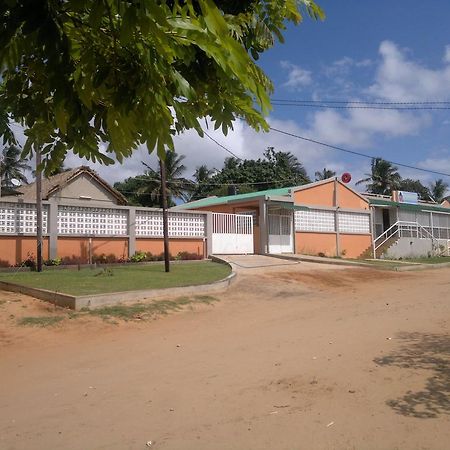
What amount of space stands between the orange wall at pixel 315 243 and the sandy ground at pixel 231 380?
1591 cm

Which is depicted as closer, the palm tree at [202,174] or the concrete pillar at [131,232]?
the concrete pillar at [131,232]

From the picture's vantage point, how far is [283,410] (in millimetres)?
4453

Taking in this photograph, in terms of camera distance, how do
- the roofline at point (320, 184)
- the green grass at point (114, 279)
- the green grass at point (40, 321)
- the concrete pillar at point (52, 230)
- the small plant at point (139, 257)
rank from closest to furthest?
the green grass at point (40, 321), the green grass at point (114, 279), the concrete pillar at point (52, 230), the small plant at point (139, 257), the roofline at point (320, 184)

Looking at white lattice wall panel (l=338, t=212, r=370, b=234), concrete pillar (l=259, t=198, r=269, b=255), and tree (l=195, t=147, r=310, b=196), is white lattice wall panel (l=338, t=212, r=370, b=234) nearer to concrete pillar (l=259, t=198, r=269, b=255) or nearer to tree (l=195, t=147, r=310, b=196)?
concrete pillar (l=259, t=198, r=269, b=255)

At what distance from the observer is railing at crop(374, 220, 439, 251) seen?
31.0 m

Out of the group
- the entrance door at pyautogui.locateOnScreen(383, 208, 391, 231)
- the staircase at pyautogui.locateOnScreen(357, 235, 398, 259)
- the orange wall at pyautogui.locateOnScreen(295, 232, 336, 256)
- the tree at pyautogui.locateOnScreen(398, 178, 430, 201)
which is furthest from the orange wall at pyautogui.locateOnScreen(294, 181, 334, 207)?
the tree at pyautogui.locateOnScreen(398, 178, 430, 201)

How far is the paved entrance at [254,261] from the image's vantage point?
64.2 ft

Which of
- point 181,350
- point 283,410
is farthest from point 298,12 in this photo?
point 181,350

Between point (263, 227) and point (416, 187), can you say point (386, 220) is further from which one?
point (416, 187)

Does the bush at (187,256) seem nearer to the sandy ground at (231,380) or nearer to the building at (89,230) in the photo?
the building at (89,230)

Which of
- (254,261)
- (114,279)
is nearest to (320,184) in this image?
(254,261)

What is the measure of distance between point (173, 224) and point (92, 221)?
3.56 metres

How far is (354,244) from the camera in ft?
98.2

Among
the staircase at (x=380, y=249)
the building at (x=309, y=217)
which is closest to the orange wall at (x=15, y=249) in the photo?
the building at (x=309, y=217)
